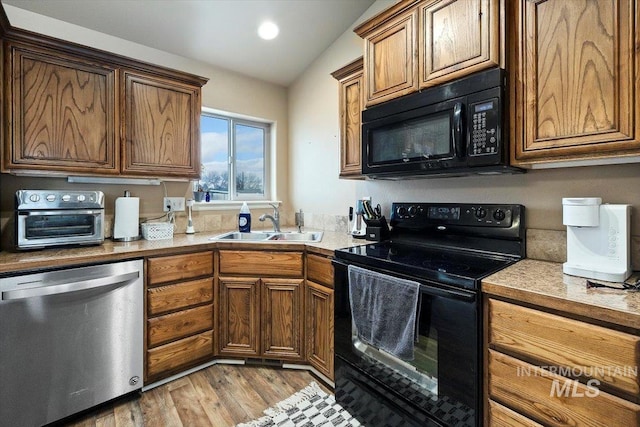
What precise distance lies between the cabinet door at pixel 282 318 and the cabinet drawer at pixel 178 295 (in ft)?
1.29

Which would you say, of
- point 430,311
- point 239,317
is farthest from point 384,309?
point 239,317

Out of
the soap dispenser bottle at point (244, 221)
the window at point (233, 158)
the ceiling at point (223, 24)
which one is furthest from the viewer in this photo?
the window at point (233, 158)

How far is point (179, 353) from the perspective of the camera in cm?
196

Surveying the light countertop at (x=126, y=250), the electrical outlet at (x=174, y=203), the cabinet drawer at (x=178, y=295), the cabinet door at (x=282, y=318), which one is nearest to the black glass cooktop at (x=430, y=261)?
the light countertop at (x=126, y=250)

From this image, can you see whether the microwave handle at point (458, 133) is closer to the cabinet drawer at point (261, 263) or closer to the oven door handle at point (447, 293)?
the oven door handle at point (447, 293)

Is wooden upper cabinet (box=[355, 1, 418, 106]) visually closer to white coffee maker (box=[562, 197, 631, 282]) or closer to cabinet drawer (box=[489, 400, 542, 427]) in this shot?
white coffee maker (box=[562, 197, 631, 282])

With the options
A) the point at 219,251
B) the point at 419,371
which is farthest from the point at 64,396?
the point at 419,371

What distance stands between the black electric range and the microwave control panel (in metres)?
0.39

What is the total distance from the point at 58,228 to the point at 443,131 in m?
2.22

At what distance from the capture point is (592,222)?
114cm

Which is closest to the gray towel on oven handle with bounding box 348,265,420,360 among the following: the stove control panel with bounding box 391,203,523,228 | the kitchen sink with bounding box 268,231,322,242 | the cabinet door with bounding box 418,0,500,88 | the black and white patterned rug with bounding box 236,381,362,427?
the black and white patterned rug with bounding box 236,381,362,427

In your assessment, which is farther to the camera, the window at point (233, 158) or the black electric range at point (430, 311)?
the window at point (233, 158)

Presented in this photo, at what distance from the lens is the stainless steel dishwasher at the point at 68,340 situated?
1438 mm

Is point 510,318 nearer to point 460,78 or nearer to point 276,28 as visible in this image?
point 460,78
